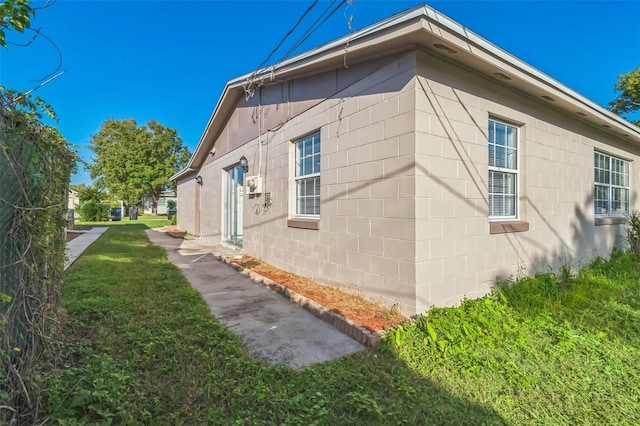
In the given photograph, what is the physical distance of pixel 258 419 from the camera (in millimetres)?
1955

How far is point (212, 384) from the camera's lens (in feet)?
7.56

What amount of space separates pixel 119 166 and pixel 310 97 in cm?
3489

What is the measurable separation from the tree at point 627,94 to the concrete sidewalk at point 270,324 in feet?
69.8

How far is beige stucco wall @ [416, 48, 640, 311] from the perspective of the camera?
146 inches

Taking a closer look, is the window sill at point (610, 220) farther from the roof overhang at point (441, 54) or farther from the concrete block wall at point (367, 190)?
the concrete block wall at point (367, 190)

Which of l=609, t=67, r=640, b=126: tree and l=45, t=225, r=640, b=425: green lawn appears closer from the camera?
l=45, t=225, r=640, b=425: green lawn

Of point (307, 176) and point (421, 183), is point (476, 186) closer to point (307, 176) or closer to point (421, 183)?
point (421, 183)

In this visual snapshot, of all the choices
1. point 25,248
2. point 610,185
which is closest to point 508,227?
point 610,185

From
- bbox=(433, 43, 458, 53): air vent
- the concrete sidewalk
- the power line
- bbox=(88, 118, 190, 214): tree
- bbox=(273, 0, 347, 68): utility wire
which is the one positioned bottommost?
the concrete sidewalk

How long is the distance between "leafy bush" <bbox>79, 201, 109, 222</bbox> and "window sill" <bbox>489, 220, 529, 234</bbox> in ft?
90.2

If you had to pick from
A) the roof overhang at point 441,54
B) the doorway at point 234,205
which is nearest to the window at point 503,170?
the roof overhang at point 441,54

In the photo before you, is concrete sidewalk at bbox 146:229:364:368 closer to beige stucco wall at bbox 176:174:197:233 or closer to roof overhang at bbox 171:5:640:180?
roof overhang at bbox 171:5:640:180

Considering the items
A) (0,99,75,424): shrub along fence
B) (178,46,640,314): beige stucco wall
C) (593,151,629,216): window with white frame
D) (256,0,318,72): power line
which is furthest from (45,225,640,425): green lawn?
(256,0,318,72): power line

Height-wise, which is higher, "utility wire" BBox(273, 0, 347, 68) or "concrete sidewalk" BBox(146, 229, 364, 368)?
"utility wire" BBox(273, 0, 347, 68)
